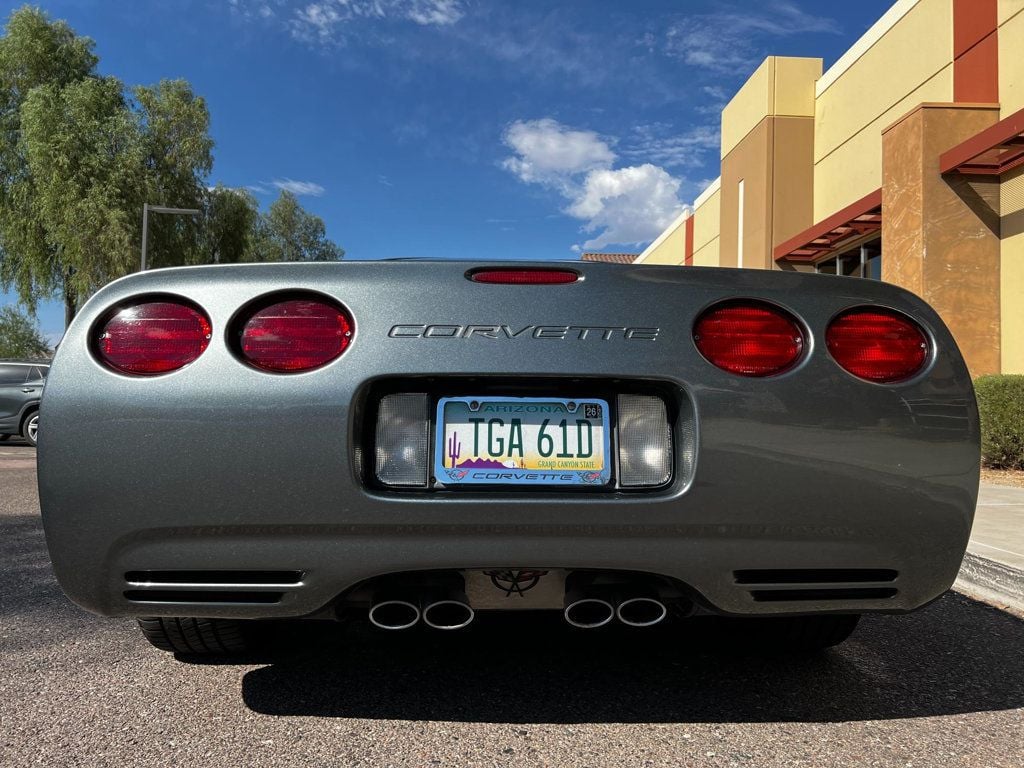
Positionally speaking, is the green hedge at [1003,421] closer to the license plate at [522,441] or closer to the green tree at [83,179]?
the license plate at [522,441]

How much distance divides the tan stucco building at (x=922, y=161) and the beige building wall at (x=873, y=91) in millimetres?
25

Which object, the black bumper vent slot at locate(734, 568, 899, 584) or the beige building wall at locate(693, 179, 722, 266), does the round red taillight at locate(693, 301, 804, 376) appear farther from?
the beige building wall at locate(693, 179, 722, 266)

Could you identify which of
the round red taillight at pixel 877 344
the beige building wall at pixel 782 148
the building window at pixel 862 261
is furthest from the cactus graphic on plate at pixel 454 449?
the beige building wall at pixel 782 148

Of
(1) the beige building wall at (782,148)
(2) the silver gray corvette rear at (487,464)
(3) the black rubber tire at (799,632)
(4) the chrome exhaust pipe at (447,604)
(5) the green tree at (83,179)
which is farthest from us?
(5) the green tree at (83,179)

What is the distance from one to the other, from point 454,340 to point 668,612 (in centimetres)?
84

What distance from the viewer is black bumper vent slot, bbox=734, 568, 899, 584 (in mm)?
1597

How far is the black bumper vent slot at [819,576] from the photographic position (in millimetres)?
1597

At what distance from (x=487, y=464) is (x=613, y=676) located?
2.93 feet

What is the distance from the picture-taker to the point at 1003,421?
806 centimetres

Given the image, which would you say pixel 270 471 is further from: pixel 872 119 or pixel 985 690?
pixel 872 119

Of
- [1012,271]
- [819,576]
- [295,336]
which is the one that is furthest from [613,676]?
[1012,271]

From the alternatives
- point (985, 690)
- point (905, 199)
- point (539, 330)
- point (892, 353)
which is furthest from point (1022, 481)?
point (539, 330)

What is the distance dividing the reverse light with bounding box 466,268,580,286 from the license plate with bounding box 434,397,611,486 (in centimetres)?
27

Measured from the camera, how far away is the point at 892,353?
1683 millimetres
